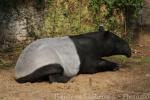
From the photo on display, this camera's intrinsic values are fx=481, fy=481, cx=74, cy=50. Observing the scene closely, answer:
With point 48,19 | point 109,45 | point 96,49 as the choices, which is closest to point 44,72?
point 96,49

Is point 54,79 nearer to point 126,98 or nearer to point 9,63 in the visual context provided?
point 126,98

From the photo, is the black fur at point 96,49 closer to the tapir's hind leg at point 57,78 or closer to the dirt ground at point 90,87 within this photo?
the dirt ground at point 90,87

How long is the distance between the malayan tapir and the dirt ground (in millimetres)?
151

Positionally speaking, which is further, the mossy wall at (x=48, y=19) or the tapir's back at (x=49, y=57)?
the mossy wall at (x=48, y=19)

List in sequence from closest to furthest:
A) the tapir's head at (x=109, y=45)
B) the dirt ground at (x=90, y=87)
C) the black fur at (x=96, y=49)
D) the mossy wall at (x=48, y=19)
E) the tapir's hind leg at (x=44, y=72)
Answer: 1. the dirt ground at (x=90, y=87)
2. the tapir's hind leg at (x=44, y=72)
3. the black fur at (x=96, y=49)
4. the tapir's head at (x=109, y=45)
5. the mossy wall at (x=48, y=19)

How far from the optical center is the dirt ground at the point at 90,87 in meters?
7.98

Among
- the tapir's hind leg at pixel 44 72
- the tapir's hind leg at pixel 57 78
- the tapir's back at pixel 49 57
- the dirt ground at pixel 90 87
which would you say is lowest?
the dirt ground at pixel 90 87

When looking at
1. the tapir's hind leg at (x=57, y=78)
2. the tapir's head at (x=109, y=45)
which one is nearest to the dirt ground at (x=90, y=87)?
the tapir's hind leg at (x=57, y=78)

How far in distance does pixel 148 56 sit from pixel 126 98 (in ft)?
13.2

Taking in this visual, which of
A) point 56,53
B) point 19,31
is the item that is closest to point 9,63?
point 19,31

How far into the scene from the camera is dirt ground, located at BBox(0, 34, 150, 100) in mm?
7984

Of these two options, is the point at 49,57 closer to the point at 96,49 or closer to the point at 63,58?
the point at 63,58

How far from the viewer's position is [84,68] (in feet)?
31.1

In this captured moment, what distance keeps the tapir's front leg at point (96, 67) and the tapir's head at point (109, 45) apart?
11.5 inches
